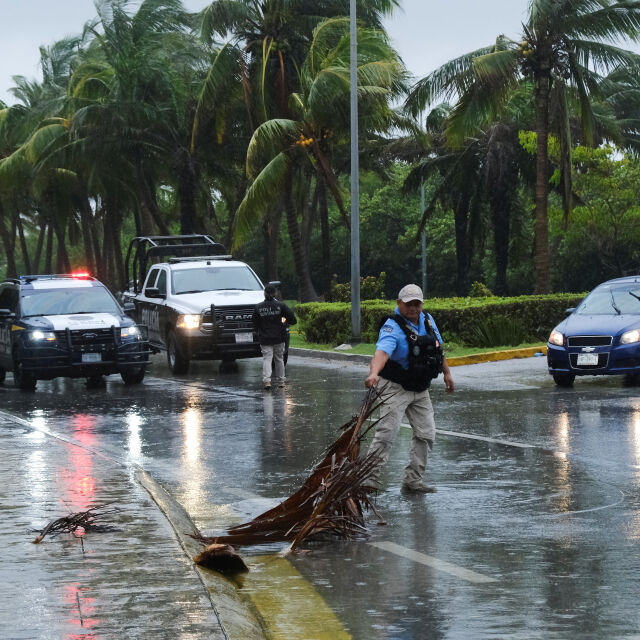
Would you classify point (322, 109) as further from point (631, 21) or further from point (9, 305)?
point (9, 305)

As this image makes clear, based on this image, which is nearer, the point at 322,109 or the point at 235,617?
the point at 235,617

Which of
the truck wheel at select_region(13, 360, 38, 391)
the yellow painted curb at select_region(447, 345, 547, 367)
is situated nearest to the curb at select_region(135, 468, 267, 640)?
the truck wheel at select_region(13, 360, 38, 391)

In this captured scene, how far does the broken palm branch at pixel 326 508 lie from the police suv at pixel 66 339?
A: 12.0m

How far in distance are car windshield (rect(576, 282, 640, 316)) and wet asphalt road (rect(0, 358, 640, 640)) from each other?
3.52 ft

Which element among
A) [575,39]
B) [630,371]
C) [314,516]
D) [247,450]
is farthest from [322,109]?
[314,516]

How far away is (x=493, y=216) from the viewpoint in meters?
47.4

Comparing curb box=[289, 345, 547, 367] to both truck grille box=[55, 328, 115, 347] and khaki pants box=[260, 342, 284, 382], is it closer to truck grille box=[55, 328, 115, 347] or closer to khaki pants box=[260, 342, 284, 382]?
khaki pants box=[260, 342, 284, 382]

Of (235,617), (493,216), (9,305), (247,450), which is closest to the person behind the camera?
(235,617)

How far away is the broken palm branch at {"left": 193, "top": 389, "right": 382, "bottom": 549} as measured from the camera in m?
8.19

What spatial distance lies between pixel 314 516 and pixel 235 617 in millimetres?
2041

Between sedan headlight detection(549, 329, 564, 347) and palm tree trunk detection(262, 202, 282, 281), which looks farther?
palm tree trunk detection(262, 202, 282, 281)

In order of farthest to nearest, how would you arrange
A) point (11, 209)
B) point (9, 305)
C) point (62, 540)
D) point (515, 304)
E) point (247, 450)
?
point (11, 209), point (515, 304), point (9, 305), point (247, 450), point (62, 540)

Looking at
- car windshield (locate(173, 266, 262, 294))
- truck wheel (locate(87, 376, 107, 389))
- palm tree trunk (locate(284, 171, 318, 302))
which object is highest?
palm tree trunk (locate(284, 171, 318, 302))

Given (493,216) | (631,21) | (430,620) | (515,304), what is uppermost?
(631,21)
